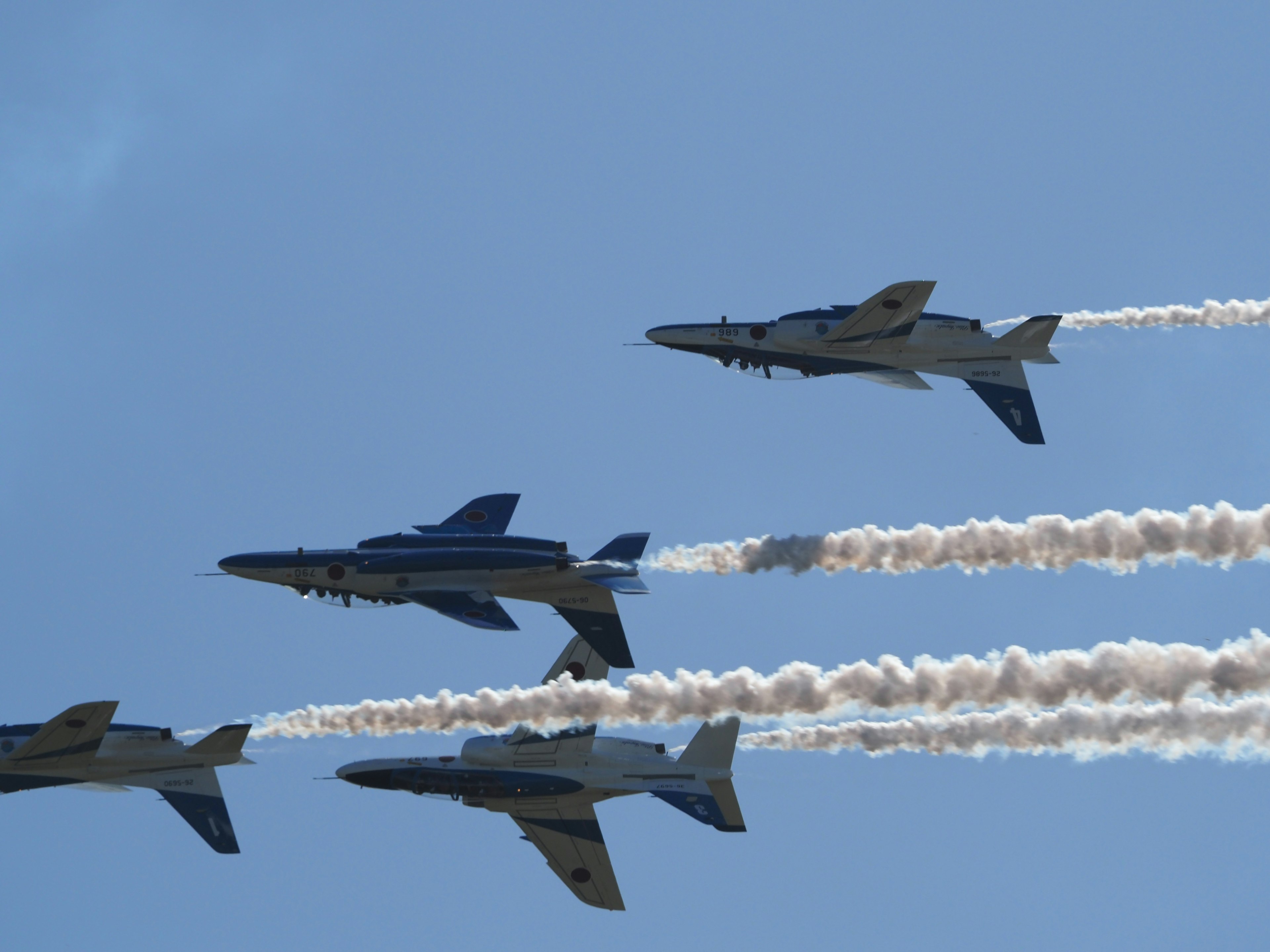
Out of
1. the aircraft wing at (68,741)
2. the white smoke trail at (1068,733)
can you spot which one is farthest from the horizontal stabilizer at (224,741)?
the white smoke trail at (1068,733)

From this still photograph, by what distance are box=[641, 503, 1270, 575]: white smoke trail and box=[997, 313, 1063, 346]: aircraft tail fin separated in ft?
26.9

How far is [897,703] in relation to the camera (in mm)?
69125

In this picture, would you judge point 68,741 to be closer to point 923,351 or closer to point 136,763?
point 136,763

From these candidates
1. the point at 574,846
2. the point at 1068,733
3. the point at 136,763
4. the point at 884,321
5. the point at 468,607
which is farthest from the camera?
the point at 884,321

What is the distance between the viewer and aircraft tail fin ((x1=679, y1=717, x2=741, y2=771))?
7075 cm

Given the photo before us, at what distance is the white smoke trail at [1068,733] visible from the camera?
64.0 m

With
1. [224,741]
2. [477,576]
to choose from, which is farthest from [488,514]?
[224,741]

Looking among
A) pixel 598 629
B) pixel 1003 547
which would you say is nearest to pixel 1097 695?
pixel 1003 547

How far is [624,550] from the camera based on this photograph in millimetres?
76875

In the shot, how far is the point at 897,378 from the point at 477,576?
60.8 ft

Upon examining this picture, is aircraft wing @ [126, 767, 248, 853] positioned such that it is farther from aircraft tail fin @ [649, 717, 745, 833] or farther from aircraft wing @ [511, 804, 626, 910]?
aircraft tail fin @ [649, 717, 745, 833]

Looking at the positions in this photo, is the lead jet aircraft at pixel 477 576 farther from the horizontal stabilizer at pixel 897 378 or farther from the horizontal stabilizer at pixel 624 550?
the horizontal stabilizer at pixel 897 378

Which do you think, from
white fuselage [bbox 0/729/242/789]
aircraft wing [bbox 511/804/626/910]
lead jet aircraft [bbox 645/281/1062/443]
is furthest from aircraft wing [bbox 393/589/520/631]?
lead jet aircraft [bbox 645/281/1062/443]

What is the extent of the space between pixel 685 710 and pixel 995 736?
1103 cm
